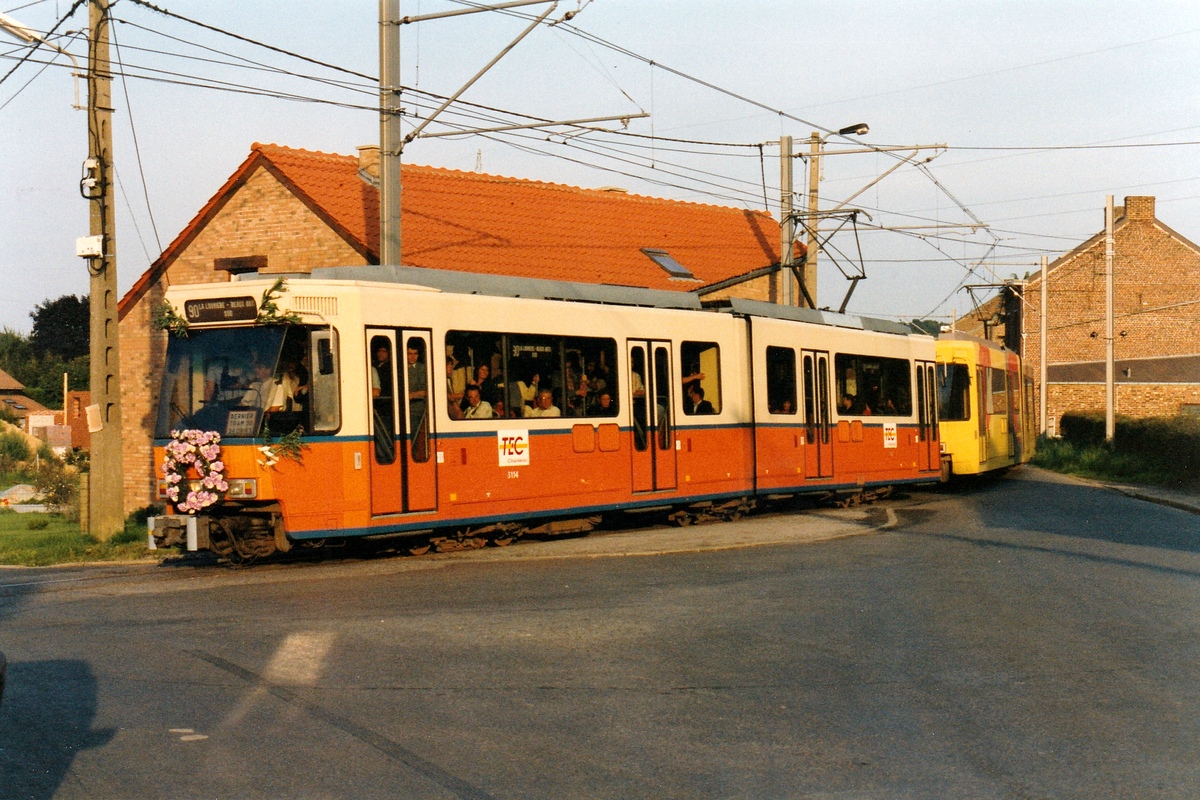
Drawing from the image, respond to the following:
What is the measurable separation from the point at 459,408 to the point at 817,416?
27.8ft

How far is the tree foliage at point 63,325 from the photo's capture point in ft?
257

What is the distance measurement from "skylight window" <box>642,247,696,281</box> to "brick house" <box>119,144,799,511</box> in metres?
0.07

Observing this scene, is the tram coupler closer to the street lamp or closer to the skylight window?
the street lamp

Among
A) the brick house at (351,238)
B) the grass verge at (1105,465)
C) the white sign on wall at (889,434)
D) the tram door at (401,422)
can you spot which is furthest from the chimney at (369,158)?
the grass verge at (1105,465)

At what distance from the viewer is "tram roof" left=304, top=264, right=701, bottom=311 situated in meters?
14.3

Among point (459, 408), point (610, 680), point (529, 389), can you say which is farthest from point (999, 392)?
point (610, 680)

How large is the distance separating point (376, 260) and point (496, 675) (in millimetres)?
17454

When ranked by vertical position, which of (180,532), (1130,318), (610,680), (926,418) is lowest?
(610,680)

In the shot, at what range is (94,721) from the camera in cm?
688

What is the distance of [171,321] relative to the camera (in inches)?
548

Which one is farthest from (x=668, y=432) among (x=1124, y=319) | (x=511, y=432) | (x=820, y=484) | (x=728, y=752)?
(x=1124, y=319)

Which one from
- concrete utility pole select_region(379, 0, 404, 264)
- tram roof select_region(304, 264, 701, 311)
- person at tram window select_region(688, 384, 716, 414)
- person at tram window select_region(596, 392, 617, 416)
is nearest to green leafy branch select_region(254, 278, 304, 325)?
tram roof select_region(304, 264, 701, 311)

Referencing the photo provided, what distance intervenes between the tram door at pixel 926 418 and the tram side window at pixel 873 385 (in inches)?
21.0

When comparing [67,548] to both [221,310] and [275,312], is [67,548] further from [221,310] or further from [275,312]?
[275,312]
